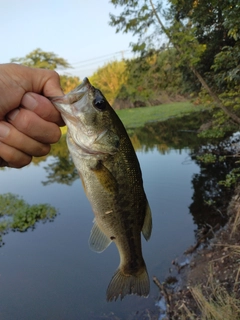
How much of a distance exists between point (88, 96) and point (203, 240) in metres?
6.25

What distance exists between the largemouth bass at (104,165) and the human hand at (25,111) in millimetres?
111

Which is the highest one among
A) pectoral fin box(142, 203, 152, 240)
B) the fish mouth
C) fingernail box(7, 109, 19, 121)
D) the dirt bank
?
fingernail box(7, 109, 19, 121)

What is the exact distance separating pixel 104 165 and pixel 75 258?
637cm

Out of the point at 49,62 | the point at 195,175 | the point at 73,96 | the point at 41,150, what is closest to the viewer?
the point at 73,96

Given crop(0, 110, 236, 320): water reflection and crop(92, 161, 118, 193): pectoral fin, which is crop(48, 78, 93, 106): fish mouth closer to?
crop(92, 161, 118, 193): pectoral fin

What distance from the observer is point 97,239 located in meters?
2.31

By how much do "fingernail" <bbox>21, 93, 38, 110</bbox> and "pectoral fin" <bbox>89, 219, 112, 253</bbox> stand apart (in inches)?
37.6

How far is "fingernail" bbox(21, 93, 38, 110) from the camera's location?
6.44 ft

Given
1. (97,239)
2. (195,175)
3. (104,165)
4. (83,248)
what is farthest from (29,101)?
(195,175)

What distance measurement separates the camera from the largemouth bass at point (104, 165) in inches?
77.5

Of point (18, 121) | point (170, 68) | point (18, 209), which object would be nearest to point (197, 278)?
point (18, 121)

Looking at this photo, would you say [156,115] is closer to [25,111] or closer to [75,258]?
[75,258]

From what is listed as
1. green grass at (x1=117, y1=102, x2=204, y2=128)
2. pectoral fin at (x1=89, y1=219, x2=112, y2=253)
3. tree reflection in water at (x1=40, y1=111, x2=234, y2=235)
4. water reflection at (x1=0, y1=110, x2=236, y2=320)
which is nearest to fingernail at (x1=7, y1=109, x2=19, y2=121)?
pectoral fin at (x1=89, y1=219, x2=112, y2=253)

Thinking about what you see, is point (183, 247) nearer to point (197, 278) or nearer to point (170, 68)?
point (197, 278)
